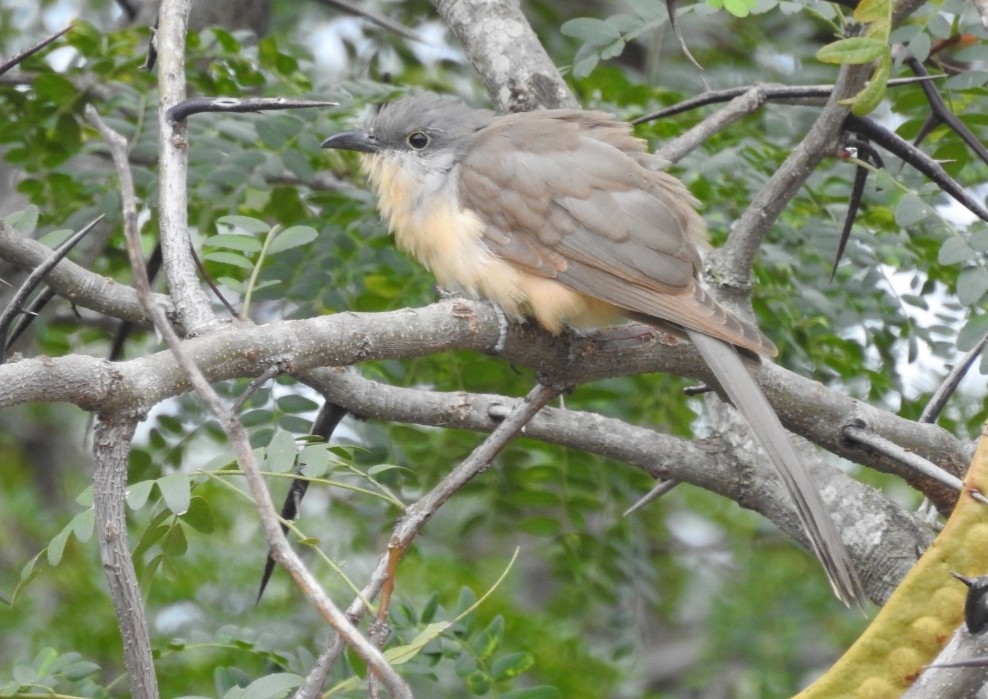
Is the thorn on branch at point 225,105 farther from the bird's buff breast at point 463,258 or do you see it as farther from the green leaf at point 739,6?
the green leaf at point 739,6

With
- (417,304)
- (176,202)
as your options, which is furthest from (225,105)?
(417,304)

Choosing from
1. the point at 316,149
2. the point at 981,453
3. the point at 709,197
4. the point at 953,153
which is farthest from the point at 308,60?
the point at 981,453

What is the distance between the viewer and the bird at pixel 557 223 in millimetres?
3367

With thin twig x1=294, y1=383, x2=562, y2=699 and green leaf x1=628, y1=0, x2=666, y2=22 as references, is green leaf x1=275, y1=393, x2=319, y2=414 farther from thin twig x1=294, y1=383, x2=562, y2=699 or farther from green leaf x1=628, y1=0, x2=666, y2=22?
green leaf x1=628, y1=0, x2=666, y2=22

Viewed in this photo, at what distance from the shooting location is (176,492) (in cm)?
218

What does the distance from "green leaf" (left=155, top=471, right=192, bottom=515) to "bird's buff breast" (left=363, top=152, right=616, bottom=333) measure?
1.28 m

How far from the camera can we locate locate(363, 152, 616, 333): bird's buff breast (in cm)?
339

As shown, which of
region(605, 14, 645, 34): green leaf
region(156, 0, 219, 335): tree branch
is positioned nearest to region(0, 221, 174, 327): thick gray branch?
region(156, 0, 219, 335): tree branch

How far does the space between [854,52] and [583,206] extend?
133 centimetres

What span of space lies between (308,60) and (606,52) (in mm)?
2013

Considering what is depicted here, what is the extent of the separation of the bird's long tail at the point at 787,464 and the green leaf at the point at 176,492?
1.30m

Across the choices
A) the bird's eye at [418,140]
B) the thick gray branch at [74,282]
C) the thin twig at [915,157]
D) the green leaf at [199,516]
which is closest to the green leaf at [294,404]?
the thick gray branch at [74,282]

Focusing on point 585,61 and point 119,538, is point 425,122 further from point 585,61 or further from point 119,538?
point 119,538

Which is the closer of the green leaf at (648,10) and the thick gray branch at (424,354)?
the thick gray branch at (424,354)
